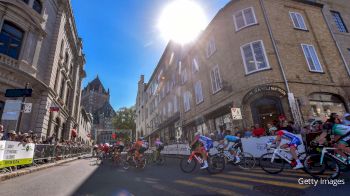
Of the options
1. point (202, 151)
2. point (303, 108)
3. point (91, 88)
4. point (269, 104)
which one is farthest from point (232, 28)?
point (91, 88)

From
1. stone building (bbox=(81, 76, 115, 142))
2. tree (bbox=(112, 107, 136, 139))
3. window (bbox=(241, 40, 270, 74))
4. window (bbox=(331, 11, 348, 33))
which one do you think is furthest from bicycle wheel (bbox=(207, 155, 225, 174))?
stone building (bbox=(81, 76, 115, 142))

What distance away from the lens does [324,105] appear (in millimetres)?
13398

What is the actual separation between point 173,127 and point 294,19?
1959cm

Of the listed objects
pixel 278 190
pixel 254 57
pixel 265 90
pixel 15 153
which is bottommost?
pixel 278 190

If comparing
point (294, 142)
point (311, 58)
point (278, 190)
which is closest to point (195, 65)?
point (311, 58)

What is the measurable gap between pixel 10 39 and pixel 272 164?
19043 millimetres

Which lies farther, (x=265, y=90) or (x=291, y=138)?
(x=265, y=90)

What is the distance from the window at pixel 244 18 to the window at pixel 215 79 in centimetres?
381

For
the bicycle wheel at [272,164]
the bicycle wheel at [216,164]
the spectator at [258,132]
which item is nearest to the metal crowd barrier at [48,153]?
the bicycle wheel at [216,164]

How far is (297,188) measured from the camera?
14.1ft

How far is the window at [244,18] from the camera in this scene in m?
15.4

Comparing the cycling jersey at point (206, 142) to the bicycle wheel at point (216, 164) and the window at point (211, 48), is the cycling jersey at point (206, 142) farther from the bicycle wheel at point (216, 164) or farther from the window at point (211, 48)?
the window at point (211, 48)

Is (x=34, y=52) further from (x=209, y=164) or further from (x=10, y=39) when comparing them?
(x=209, y=164)

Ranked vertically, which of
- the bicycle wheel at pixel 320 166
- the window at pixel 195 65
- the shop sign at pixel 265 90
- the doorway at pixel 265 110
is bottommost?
the bicycle wheel at pixel 320 166
